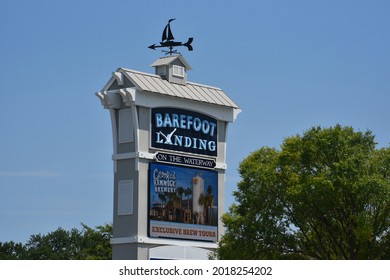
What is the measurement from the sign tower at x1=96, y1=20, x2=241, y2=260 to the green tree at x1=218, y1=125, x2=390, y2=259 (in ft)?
13.7

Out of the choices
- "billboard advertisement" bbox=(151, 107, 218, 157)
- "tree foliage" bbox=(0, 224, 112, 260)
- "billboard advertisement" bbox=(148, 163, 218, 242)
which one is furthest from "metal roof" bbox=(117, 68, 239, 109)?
"tree foliage" bbox=(0, 224, 112, 260)

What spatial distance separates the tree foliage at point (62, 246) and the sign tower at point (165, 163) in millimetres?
31750

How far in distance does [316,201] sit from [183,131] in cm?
1146

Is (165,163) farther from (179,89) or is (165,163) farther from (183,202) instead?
(179,89)

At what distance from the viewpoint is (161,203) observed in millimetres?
60438

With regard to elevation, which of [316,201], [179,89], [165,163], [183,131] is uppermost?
[179,89]

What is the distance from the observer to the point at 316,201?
179 feet

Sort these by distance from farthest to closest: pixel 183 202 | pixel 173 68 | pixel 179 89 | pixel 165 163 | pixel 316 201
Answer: pixel 173 68
pixel 179 89
pixel 183 202
pixel 165 163
pixel 316 201

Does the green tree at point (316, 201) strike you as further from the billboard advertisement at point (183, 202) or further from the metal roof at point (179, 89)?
the metal roof at point (179, 89)

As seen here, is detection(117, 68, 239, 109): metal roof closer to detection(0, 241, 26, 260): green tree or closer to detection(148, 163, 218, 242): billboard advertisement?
detection(148, 163, 218, 242): billboard advertisement

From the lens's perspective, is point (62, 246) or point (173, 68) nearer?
point (173, 68)

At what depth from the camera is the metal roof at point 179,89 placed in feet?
198

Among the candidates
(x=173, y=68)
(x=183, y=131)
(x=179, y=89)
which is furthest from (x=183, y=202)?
(x=173, y=68)
